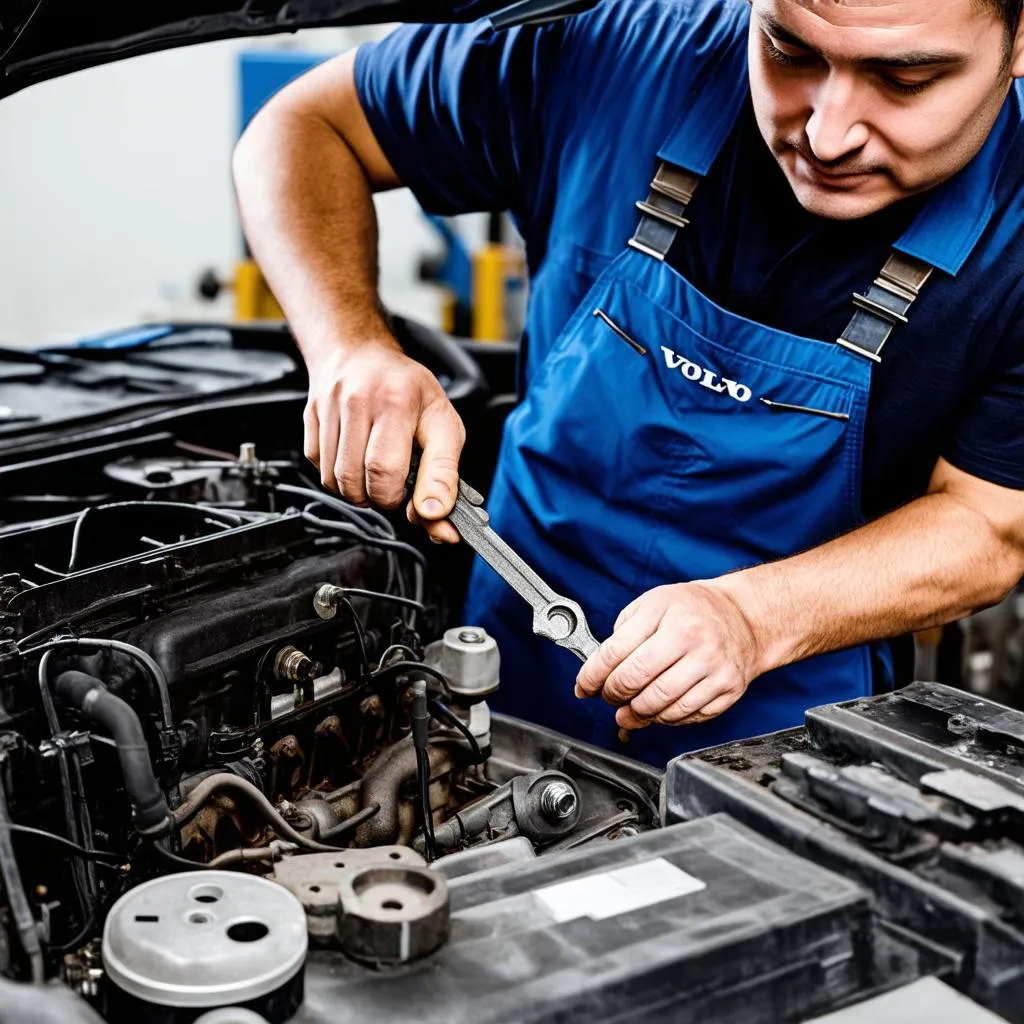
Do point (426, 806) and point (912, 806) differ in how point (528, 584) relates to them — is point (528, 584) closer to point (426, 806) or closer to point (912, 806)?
point (426, 806)

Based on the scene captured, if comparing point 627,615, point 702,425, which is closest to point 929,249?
point 702,425

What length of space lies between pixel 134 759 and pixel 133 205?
4842mm

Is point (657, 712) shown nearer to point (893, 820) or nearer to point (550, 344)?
point (893, 820)

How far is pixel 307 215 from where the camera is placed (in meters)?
1.72

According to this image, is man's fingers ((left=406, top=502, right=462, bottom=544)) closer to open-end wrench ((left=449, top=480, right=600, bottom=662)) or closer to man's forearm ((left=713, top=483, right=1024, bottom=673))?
open-end wrench ((left=449, top=480, right=600, bottom=662))

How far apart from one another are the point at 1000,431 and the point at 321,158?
3.08 ft

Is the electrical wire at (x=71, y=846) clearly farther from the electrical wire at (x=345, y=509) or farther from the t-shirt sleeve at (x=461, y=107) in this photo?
the t-shirt sleeve at (x=461, y=107)

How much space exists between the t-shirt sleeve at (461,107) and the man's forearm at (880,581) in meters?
0.62

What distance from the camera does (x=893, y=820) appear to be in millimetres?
895

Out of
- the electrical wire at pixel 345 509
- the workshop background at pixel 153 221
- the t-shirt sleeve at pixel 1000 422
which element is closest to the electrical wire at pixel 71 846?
the electrical wire at pixel 345 509

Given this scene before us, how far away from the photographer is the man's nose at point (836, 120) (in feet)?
4.07

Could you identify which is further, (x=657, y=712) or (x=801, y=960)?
(x=657, y=712)

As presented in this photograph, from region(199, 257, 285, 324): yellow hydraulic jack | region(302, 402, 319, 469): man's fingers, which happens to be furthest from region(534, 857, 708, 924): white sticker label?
region(199, 257, 285, 324): yellow hydraulic jack

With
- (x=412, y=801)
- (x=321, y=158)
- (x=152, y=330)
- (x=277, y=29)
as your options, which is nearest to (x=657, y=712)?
(x=412, y=801)
